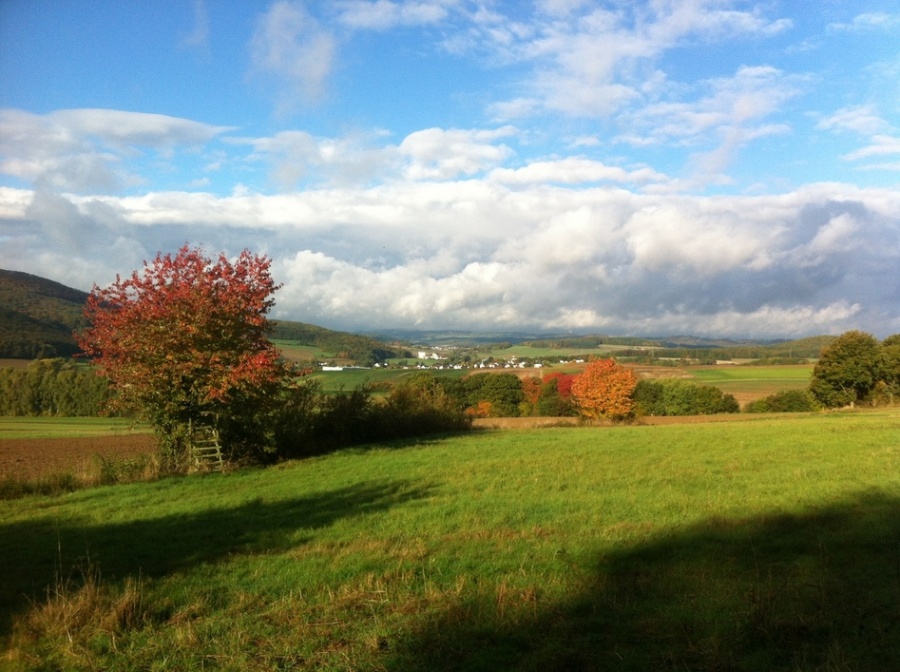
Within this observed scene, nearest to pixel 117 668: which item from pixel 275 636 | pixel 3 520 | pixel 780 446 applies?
pixel 275 636

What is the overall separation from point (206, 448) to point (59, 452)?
9579mm

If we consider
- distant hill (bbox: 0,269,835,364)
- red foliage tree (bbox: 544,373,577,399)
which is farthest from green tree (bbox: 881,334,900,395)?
red foliage tree (bbox: 544,373,577,399)

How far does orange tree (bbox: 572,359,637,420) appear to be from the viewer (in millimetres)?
65625

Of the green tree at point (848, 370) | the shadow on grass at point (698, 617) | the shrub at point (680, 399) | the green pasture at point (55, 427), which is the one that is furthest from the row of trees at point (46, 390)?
the green tree at point (848, 370)

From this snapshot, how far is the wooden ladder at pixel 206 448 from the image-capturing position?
21.2 metres

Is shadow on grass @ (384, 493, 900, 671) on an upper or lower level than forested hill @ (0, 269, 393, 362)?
lower

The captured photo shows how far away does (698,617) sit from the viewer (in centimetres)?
588

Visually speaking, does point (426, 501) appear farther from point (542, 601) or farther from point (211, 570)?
point (542, 601)

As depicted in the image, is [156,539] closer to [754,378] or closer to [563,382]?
[563,382]

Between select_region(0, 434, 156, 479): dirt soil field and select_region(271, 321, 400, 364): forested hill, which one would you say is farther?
select_region(271, 321, 400, 364): forested hill

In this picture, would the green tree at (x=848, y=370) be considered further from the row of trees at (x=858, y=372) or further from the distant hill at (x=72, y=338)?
the distant hill at (x=72, y=338)

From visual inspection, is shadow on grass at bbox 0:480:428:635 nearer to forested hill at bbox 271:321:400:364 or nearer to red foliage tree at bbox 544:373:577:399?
red foliage tree at bbox 544:373:577:399

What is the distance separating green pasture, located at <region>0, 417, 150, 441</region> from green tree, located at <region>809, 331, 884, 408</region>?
6240 centimetres

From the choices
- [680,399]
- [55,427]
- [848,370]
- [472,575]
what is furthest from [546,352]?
[472,575]
